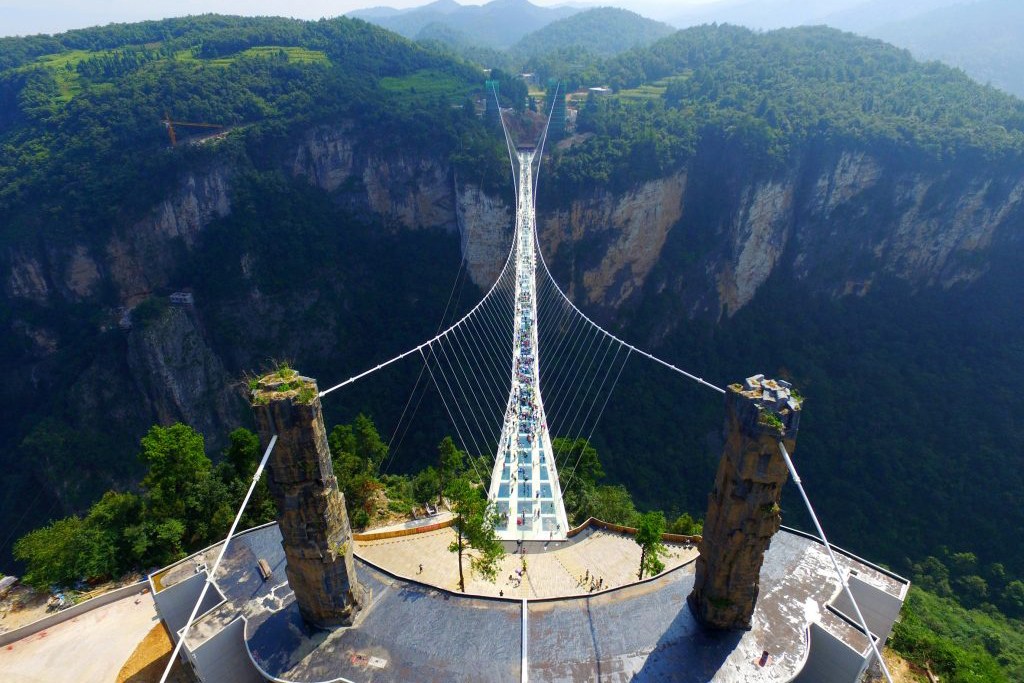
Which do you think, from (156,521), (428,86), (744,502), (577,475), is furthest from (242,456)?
(428,86)

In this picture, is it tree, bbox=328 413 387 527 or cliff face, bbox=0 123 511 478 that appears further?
cliff face, bbox=0 123 511 478

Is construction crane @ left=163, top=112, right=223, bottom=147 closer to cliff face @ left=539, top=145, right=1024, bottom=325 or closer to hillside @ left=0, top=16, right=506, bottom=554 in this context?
hillside @ left=0, top=16, right=506, bottom=554

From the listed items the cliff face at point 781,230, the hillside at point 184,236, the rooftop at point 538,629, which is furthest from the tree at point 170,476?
the cliff face at point 781,230

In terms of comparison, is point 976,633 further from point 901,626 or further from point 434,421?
point 434,421

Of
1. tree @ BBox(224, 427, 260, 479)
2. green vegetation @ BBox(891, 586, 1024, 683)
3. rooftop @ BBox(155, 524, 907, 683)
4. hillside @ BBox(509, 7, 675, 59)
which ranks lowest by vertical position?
green vegetation @ BBox(891, 586, 1024, 683)

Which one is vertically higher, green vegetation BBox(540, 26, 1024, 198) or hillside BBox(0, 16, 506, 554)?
green vegetation BBox(540, 26, 1024, 198)

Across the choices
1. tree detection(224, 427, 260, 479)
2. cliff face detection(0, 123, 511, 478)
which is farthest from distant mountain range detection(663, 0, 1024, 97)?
tree detection(224, 427, 260, 479)
